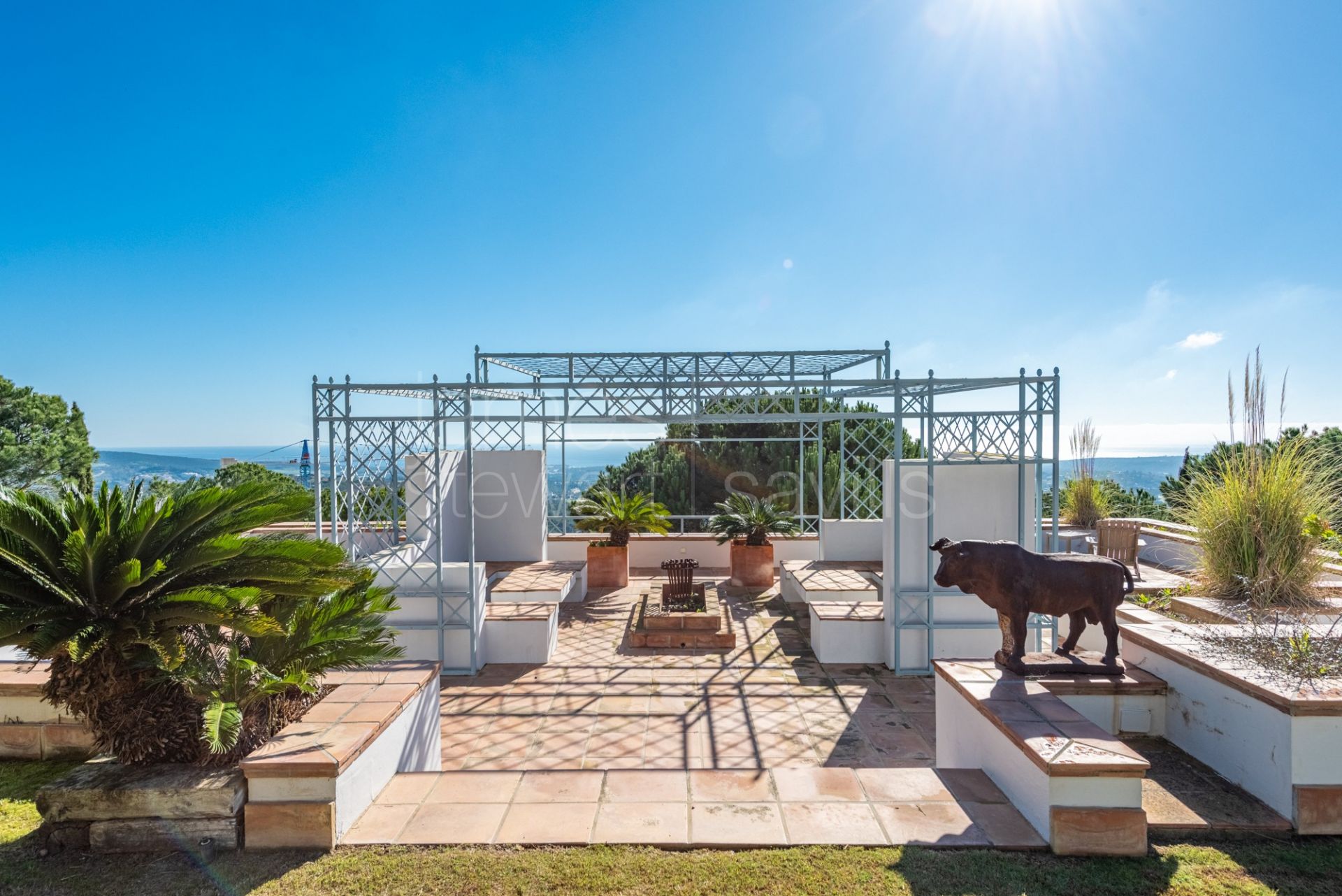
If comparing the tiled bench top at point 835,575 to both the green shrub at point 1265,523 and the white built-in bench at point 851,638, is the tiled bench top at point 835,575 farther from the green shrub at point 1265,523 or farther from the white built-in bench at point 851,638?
the green shrub at point 1265,523

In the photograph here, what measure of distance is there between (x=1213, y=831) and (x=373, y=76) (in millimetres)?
9471

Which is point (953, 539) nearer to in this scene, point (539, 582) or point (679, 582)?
point (679, 582)

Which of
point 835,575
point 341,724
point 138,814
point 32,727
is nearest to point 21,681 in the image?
point 32,727

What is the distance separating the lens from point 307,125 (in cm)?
796

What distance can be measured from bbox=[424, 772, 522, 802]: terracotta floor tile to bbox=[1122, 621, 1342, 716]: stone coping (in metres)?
3.56

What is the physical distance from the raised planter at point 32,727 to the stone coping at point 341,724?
5.33ft

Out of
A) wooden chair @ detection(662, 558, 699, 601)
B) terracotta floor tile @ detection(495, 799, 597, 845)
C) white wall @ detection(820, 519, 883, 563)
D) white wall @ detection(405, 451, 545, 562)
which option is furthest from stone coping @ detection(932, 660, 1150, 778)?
white wall @ detection(405, 451, 545, 562)

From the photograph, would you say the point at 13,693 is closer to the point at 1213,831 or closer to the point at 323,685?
the point at 323,685

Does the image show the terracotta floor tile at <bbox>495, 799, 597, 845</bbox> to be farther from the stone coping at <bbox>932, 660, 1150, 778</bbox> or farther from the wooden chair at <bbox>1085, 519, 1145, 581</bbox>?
the wooden chair at <bbox>1085, 519, 1145, 581</bbox>

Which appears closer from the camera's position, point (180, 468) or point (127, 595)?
point (127, 595)

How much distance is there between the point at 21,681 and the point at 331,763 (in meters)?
2.84

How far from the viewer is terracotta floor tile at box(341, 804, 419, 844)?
2.62 metres


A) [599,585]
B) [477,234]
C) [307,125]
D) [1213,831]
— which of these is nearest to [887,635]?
[1213,831]

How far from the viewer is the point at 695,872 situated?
2.36m
